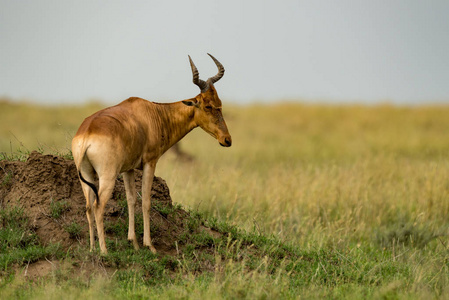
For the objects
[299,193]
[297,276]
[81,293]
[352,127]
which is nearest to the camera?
[81,293]

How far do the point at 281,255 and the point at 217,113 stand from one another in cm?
260

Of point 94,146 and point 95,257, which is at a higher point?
point 94,146

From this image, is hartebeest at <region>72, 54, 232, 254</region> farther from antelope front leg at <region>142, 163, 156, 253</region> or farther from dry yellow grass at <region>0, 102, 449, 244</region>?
dry yellow grass at <region>0, 102, 449, 244</region>

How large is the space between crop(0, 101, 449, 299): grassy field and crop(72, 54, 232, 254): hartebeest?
107cm

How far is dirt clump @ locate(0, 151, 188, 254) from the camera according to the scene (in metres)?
8.43

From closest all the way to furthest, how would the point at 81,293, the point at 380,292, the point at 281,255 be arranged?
the point at 81,293, the point at 380,292, the point at 281,255

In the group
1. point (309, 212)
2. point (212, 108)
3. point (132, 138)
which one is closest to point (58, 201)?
point (132, 138)

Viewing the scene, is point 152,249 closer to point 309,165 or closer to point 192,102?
point 192,102

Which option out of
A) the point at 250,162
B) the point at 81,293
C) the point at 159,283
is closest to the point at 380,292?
the point at 159,283

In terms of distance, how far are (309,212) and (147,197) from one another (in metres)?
5.76

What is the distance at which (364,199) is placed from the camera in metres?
13.8

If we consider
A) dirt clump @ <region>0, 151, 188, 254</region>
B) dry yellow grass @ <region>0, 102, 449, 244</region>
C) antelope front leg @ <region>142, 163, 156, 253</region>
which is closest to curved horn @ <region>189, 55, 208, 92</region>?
antelope front leg @ <region>142, 163, 156, 253</region>

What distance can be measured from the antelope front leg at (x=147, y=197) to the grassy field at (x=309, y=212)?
26.7 inches

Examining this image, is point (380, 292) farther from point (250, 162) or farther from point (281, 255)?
point (250, 162)
